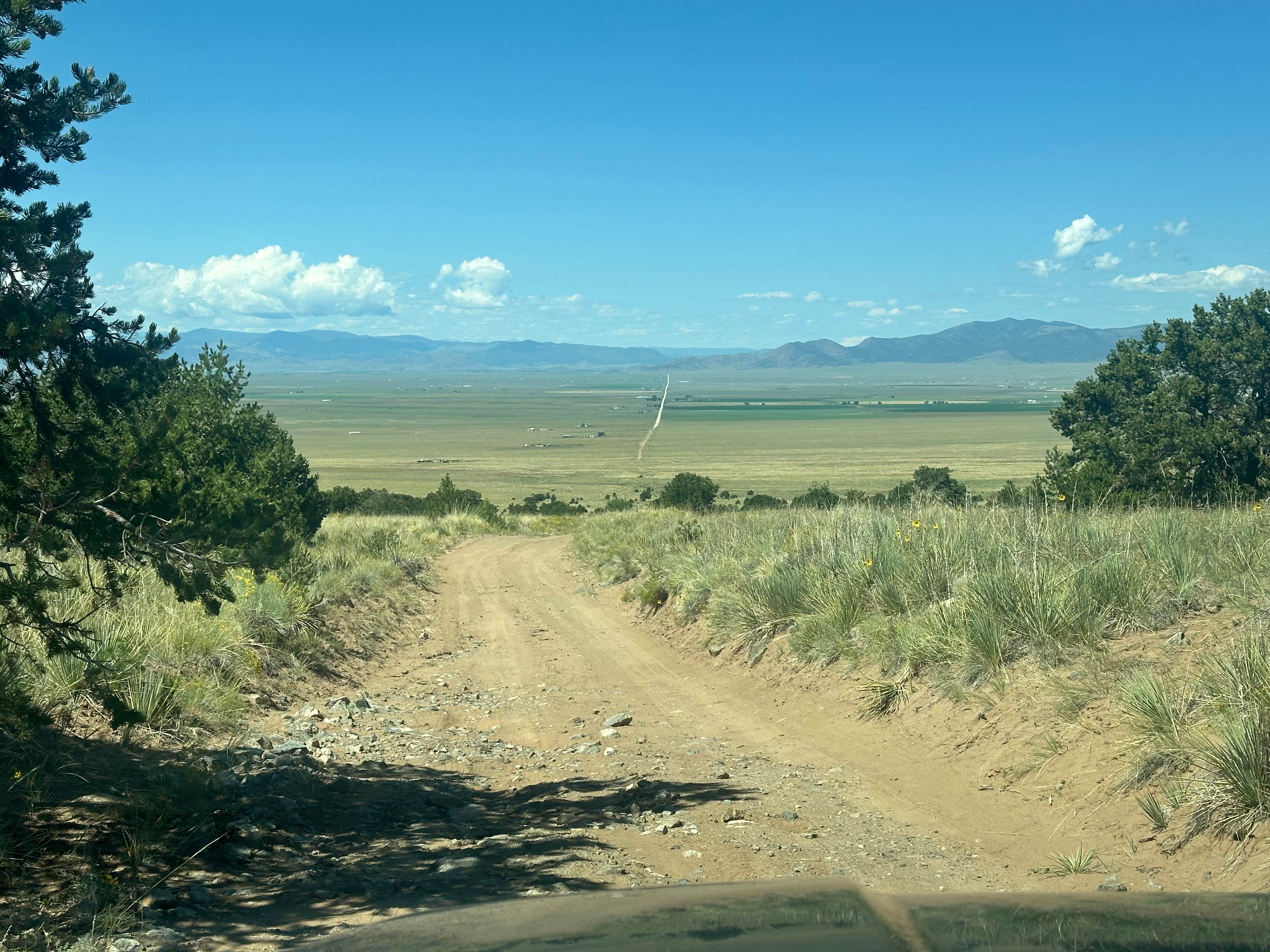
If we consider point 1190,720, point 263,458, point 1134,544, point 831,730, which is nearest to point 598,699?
point 831,730

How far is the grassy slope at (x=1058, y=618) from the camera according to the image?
18.2ft

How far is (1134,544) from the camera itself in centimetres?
931

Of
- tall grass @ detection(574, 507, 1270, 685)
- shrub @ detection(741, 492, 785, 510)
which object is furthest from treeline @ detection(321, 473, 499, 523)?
tall grass @ detection(574, 507, 1270, 685)

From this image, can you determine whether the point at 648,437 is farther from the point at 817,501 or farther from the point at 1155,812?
the point at 1155,812

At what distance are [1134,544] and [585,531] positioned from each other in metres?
18.7

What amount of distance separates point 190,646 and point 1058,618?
7.22 metres

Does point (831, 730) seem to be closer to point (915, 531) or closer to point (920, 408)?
point (915, 531)

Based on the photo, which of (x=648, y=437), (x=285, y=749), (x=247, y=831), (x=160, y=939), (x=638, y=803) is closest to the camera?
(x=160, y=939)

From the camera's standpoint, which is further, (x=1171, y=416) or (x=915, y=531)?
(x=1171, y=416)

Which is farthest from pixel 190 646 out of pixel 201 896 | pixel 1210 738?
pixel 1210 738

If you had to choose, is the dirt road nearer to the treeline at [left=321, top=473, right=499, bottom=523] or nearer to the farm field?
the treeline at [left=321, top=473, right=499, bottom=523]

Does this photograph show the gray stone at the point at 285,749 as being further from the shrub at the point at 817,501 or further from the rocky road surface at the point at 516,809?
the shrub at the point at 817,501

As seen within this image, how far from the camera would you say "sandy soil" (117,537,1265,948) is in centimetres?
513

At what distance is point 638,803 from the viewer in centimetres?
670
